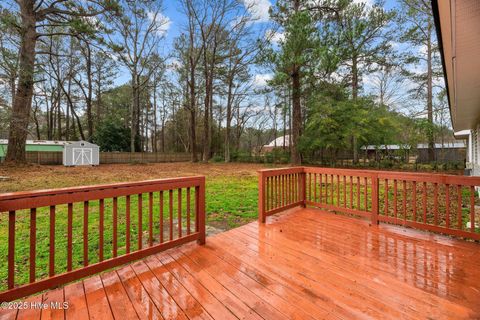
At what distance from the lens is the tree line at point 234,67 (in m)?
9.92

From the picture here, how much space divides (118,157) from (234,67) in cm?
1296

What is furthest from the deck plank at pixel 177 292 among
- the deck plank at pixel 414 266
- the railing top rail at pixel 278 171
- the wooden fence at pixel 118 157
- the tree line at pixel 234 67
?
the wooden fence at pixel 118 157

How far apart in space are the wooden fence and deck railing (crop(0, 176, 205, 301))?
15470mm

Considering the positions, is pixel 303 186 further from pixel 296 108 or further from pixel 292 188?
pixel 296 108

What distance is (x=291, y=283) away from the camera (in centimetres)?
200

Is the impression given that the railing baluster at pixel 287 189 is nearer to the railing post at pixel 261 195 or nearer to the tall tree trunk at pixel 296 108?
the railing post at pixel 261 195

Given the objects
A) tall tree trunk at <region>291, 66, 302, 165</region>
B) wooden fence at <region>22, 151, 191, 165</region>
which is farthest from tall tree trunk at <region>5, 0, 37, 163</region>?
tall tree trunk at <region>291, 66, 302, 165</region>

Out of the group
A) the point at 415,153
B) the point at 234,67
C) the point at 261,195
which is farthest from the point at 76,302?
the point at 415,153

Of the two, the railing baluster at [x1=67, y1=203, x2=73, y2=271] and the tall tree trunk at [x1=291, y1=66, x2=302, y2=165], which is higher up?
the tall tree trunk at [x1=291, y1=66, x2=302, y2=165]

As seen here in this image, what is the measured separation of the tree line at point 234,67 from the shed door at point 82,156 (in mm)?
4148

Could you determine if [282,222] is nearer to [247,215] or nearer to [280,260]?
[247,215]

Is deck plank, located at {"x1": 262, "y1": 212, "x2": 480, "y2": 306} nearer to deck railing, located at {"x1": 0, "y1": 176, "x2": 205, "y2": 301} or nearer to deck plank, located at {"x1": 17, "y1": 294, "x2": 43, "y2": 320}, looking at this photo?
deck railing, located at {"x1": 0, "y1": 176, "x2": 205, "y2": 301}

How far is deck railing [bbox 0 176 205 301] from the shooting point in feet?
5.46

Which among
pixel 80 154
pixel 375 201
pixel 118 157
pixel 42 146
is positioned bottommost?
pixel 375 201
